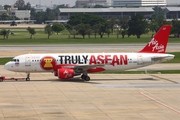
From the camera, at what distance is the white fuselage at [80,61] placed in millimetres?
55219

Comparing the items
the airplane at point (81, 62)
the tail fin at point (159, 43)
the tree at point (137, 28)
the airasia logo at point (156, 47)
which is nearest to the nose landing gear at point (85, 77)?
the airplane at point (81, 62)

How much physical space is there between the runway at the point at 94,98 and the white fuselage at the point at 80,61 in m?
1.55

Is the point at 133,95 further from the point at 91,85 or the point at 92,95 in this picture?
the point at 91,85

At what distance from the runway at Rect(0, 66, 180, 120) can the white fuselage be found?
61.0 inches

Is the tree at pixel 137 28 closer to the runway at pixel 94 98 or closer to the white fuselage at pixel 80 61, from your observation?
the runway at pixel 94 98

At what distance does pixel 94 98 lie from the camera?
145 ft

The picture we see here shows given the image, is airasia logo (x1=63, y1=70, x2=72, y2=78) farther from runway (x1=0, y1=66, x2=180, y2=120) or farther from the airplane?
runway (x1=0, y1=66, x2=180, y2=120)

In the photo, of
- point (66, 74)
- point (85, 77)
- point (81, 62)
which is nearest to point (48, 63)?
point (66, 74)

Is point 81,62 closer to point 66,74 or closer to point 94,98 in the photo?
point 66,74

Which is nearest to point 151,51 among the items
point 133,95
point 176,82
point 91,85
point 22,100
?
point 176,82

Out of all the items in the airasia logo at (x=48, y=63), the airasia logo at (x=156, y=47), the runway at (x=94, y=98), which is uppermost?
the airasia logo at (x=156, y=47)

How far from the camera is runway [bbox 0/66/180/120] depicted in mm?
37125

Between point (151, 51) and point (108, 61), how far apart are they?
5141 millimetres

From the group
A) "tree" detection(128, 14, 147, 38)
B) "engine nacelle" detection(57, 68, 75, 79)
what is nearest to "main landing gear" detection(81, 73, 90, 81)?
"engine nacelle" detection(57, 68, 75, 79)
